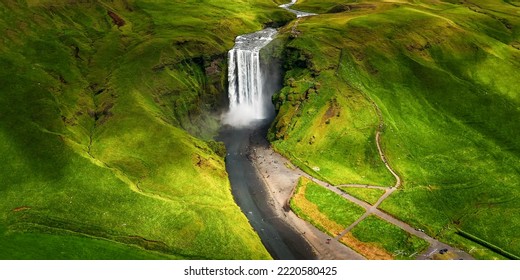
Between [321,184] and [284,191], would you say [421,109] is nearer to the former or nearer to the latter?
[321,184]

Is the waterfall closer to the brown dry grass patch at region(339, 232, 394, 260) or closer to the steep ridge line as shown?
the steep ridge line

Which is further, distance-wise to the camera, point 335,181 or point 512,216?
point 335,181

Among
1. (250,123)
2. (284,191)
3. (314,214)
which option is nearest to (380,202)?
(314,214)

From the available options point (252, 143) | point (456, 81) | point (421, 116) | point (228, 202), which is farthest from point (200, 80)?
point (456, 81)

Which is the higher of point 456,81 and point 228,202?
point 456,81

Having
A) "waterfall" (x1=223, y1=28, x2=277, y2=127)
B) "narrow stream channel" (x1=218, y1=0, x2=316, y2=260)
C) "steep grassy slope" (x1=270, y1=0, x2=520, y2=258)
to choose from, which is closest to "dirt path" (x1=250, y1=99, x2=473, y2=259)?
"narrow stream channel" (x1=218, y1=0, x2=316, y2=260)

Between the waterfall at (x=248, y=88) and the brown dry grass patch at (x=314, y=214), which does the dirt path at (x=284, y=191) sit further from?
the waterfall at (x=248, y=88)

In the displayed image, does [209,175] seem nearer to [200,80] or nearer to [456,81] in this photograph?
[200,80]
